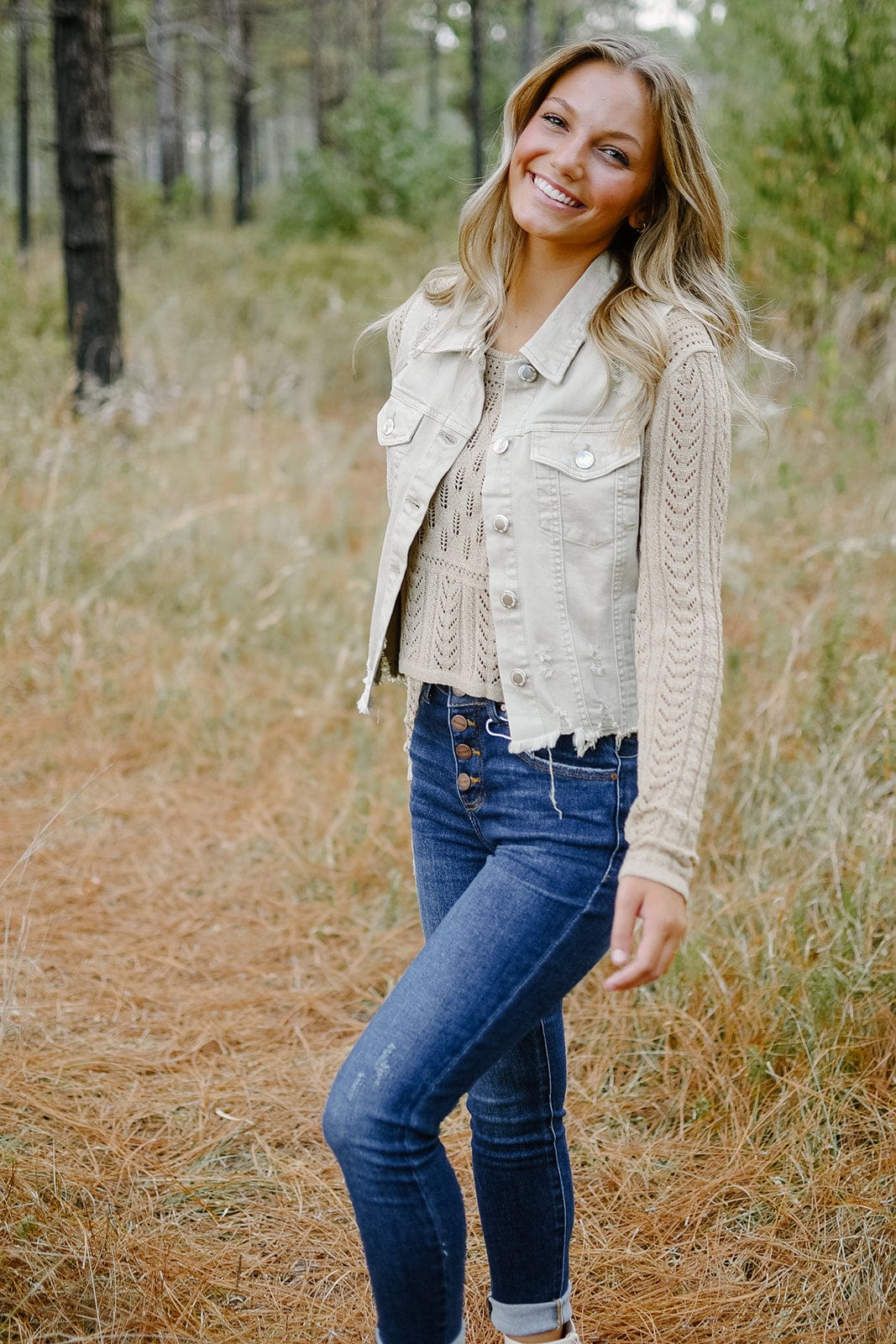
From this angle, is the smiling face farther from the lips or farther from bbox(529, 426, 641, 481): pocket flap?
bbox(529, 426, 641, 481): pocket flap

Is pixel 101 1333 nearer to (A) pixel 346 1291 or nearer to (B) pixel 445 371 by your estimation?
(A) pixel 346 1291

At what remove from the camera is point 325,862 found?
370cm

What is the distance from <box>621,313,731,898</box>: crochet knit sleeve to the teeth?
27 centimetres

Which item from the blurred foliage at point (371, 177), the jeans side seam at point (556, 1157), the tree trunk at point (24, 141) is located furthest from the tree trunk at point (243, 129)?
the jeans side seam at point (556, 1157)

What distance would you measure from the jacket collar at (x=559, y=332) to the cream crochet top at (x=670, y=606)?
0.14 metres

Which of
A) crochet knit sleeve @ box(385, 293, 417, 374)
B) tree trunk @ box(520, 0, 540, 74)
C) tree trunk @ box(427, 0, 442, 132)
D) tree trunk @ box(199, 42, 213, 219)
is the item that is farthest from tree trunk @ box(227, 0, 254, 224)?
crochet knit sleeve @ box(385, 293, 417, 374)

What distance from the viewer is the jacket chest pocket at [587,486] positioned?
5.26ft

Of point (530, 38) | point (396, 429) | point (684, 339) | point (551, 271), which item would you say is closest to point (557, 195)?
point (551, 271)

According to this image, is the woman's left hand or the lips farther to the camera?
the lips

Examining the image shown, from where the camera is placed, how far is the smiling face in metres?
1.71

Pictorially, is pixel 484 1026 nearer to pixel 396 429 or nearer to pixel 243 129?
pixel 396 429

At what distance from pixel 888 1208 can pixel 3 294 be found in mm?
8237

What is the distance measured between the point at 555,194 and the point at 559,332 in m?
0.22

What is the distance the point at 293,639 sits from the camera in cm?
523
